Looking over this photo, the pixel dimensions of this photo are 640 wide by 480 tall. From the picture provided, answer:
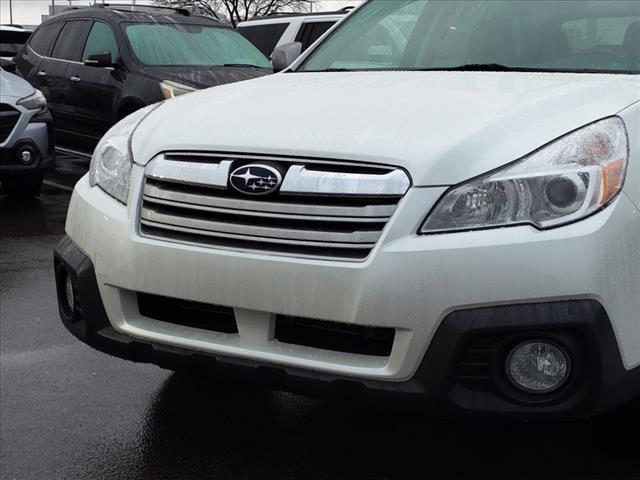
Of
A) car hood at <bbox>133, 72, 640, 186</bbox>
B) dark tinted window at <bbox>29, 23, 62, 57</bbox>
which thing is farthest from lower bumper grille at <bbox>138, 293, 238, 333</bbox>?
dark tinted window at <bbox>29, 23, 62, 57</bbox>

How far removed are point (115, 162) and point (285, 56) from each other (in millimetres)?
1638

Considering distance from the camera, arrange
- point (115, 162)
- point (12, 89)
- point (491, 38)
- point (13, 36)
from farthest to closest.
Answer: point (13, 36) < point (12, 89) < point (491, 38) < point (115, 162)

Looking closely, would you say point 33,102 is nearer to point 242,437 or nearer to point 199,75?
point 199,75

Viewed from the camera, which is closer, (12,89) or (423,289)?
(423,289)

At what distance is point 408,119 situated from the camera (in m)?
2.68

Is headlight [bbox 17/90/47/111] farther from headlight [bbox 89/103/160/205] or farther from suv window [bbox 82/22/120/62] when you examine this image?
headlight [bbox 89/103/160/205]

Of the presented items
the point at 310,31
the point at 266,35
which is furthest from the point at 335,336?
the point at 266,35

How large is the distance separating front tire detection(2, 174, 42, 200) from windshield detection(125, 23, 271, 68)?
163 centimetres

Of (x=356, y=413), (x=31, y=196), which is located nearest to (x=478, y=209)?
(x=356, y=413)

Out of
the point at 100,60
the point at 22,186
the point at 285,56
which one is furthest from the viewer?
the point at 100,60

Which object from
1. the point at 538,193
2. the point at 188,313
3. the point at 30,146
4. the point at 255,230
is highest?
the point at 538,193

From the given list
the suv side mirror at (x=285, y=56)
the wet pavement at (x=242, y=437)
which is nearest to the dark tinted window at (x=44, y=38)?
the suv side mirror at (x=285, y=56)

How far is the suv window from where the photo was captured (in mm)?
9690

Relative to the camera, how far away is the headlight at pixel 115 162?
298 centimetres
